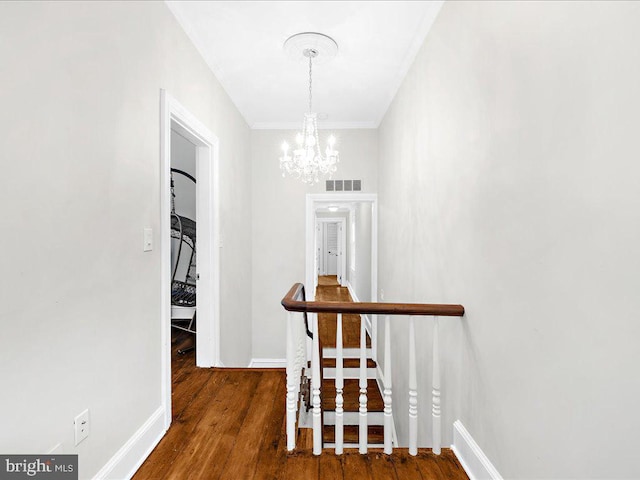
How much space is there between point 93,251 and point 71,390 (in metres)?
0.54

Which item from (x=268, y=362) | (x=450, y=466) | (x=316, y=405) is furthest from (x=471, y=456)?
(x=268, y=362)

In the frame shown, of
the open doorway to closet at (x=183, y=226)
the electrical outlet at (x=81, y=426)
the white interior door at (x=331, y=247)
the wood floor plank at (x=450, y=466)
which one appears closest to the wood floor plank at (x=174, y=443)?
the electrical outlet at (x=81, y=426)

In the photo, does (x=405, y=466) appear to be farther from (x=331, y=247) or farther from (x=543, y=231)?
(x=331, y=247)

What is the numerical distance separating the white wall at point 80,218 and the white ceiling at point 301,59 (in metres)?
0.42

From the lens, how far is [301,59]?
275 centimetres

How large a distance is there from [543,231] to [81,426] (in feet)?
6.18

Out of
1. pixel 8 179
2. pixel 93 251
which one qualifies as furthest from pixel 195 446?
pixel 8 179

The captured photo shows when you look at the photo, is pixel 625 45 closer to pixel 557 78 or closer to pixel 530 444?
pixel 557 78

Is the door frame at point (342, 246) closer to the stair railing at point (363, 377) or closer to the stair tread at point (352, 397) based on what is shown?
the stair tread at point (352, 397)

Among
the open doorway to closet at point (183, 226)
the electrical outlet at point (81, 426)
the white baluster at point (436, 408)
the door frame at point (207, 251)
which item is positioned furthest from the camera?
the open doorway to closet at point (183, 226)

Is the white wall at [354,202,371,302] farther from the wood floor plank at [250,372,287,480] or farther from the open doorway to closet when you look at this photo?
the wood floor plank at [250,372,287,480]

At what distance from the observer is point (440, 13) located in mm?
2086

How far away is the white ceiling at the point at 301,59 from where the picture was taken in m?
2.17

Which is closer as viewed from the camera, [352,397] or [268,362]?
[352,397]
